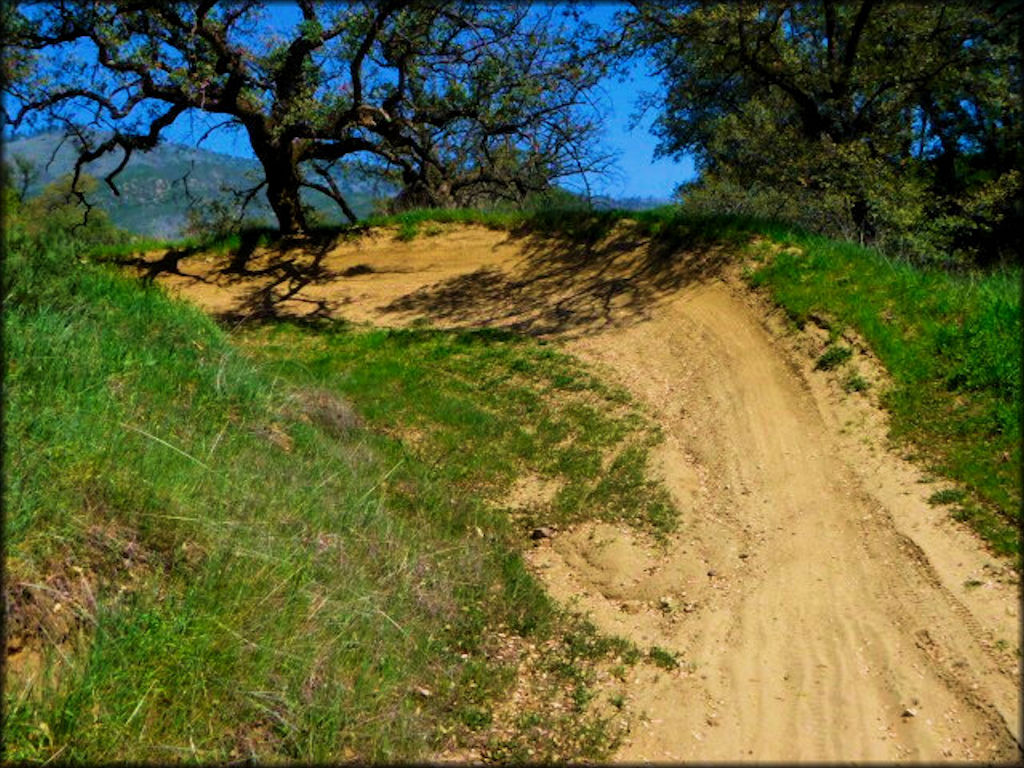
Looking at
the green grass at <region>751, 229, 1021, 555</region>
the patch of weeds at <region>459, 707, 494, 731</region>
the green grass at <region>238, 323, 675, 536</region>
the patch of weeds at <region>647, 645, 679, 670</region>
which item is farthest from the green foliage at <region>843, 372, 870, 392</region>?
the patch of weeds at <region>459, 707, 494, 731</region>

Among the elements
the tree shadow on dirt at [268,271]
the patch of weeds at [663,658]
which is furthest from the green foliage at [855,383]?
the tree shadow on dirt at [268,271]

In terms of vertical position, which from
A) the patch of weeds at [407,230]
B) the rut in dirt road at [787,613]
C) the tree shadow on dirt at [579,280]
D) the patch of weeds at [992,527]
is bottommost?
the rut in dirt road at [787,613]

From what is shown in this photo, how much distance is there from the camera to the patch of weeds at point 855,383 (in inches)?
303

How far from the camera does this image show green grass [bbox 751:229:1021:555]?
6082 mm

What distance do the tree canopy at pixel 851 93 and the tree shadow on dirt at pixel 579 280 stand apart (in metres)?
2.08

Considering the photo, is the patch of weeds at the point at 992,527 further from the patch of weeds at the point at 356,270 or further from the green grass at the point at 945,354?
the patch of weeds at the point at 356,270

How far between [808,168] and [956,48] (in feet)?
9.30

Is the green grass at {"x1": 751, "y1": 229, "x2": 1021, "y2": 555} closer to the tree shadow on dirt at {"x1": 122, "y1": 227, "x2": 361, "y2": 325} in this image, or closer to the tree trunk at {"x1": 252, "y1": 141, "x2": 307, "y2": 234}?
the tree shadow on dirt at {"x1": 122, "y1": 227, "x2": 361, "y2": 325}

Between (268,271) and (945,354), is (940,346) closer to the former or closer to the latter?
(945,354)

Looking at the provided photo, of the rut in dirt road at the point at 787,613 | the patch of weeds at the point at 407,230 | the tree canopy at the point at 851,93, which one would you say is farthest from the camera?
the patch of weeds at the point at 407,230

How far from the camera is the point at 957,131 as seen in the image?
1677 centimetres

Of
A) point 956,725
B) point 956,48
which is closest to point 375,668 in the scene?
point 956,725

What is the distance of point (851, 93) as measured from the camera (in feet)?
43.2

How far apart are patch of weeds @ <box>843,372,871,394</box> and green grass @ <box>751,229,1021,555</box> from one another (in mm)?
251
